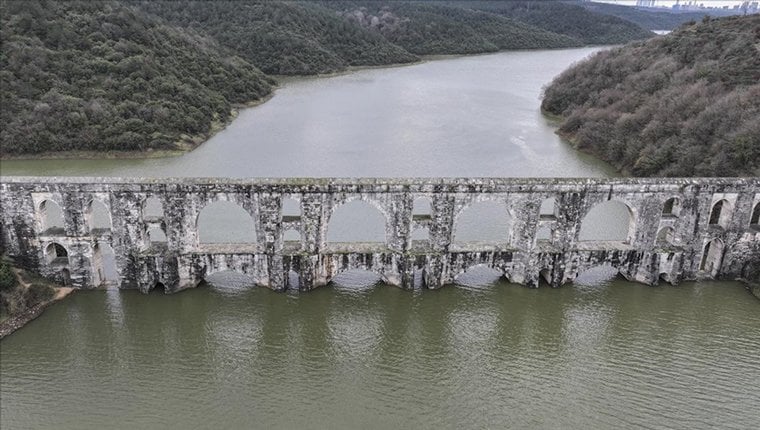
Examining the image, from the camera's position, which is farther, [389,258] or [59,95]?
[59,95]

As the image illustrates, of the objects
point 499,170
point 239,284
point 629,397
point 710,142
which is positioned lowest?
point 629,397

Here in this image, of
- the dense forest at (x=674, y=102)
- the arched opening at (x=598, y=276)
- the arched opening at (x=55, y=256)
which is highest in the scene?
the dense forest at (x=674, y=102)

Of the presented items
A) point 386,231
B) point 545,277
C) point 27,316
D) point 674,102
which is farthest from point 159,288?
point 674,102

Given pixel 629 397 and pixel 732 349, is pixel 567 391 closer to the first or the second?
pixel 629 397

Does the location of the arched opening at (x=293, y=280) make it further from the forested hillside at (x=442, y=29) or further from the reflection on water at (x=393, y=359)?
the forested hillside at (x=442, y=29)

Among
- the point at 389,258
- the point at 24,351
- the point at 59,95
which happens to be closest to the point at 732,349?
the point at 389,258

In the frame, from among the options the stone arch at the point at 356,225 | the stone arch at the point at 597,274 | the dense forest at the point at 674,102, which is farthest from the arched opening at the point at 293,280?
the dense forest at the point at 674,102

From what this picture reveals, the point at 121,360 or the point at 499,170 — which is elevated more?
the point at 499,170

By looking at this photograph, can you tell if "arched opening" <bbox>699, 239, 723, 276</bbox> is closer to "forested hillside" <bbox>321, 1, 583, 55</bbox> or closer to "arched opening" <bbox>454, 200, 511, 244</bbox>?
"arched opening" <bbox>454, 200, 511, 244</bbox>
